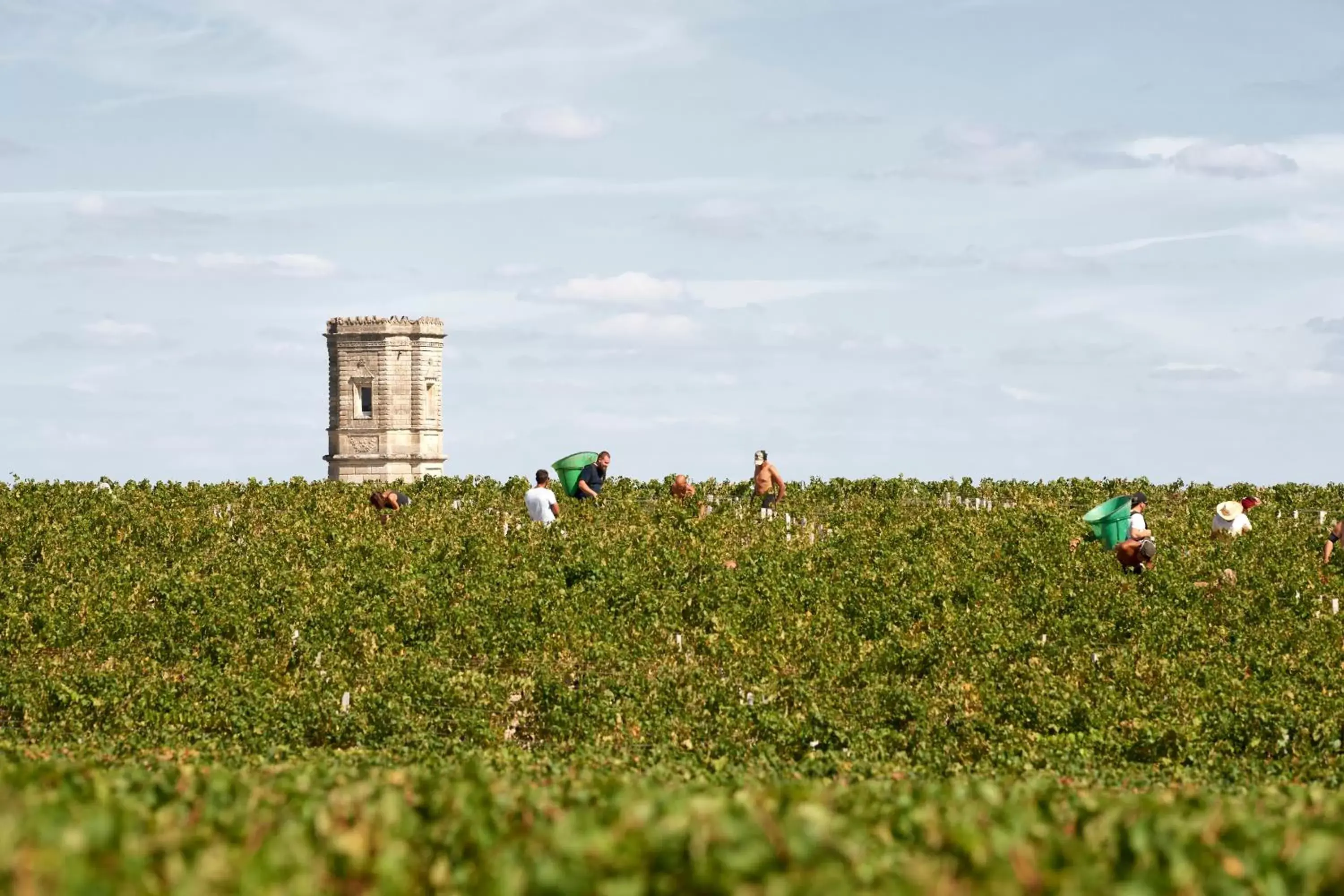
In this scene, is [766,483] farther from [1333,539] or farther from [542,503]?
[1333,539]

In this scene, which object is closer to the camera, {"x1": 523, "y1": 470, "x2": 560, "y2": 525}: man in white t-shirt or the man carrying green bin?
the man carrying green bin

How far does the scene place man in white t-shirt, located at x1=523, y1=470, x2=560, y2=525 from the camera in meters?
29.0

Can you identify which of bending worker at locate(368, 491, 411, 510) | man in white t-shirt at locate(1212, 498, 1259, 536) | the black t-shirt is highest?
the black t-shirt

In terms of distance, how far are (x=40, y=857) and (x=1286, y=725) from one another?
16.5m

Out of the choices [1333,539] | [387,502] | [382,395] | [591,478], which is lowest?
[1333,539]

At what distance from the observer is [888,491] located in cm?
4075

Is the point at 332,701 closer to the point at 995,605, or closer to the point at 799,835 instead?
the point at 995,605

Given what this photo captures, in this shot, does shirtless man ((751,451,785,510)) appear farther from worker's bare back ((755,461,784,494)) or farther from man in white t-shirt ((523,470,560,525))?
man in white t-shirt ((523,470,560,525))

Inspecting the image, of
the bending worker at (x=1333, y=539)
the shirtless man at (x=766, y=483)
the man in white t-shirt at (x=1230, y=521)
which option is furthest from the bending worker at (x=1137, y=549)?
the shirtless man at (x=766, y=483)

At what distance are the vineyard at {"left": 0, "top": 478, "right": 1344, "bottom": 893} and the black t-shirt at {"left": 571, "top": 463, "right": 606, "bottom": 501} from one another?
3.22 ft

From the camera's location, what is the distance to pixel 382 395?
8362cm

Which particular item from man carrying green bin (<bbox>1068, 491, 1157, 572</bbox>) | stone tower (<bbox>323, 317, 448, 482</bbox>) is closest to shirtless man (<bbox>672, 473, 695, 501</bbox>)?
man carrying green bin (<bbox>1068, 491, 1157, 572</bbox>)

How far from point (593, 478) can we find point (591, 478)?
30mm

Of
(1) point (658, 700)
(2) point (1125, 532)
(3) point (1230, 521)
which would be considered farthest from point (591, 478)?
(3) point (1230, 521)
